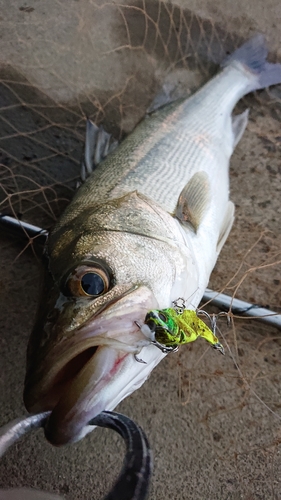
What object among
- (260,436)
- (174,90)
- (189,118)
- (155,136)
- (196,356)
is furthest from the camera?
(174,90)

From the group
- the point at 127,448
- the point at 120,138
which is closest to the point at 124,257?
the point at 127,448

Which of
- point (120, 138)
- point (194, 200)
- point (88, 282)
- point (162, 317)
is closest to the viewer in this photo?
point (162, 317)

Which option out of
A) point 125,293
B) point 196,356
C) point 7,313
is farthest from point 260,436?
point 7,313

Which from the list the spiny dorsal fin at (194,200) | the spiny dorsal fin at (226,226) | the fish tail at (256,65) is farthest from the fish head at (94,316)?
the fish tail at (256,65)

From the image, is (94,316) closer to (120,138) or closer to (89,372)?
(89,372)

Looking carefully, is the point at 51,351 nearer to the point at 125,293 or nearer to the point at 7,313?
the point at 125,293

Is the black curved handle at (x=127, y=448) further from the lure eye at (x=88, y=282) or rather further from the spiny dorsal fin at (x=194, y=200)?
the spiny dorsal fin at (x=194, y=200)

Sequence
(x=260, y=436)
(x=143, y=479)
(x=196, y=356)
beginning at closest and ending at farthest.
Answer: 1. (x=143, y=479)
2. (x=260, y=436)
3. (x=196, y=356)
